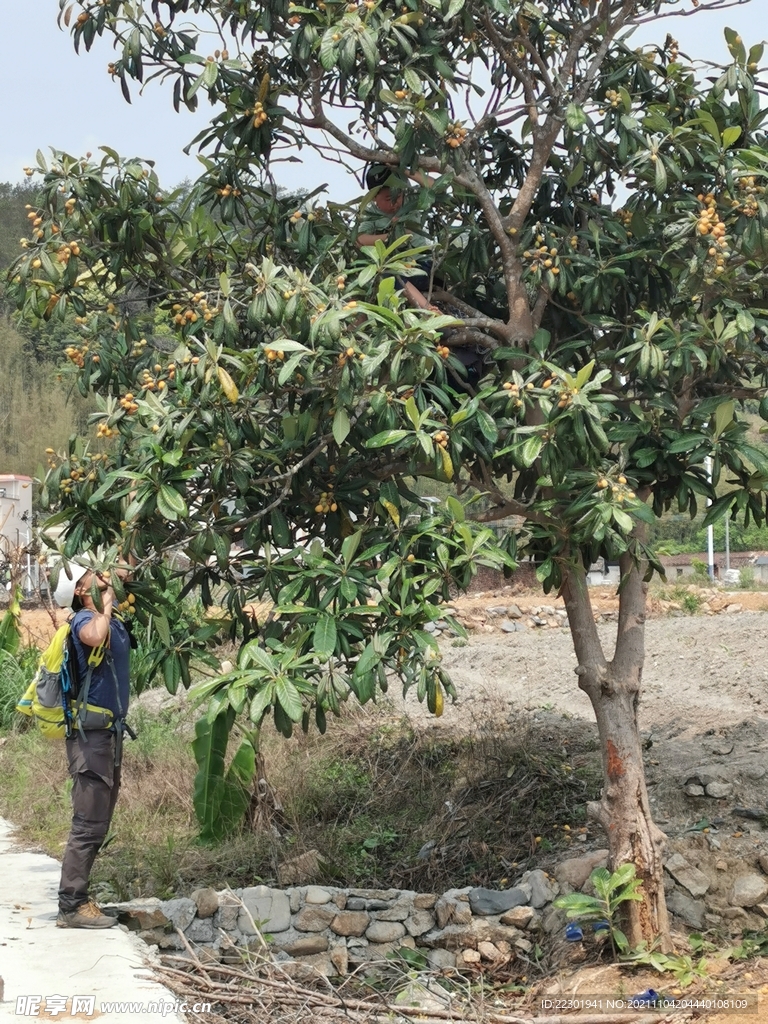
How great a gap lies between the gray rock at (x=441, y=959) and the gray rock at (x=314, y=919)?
545 millimetres

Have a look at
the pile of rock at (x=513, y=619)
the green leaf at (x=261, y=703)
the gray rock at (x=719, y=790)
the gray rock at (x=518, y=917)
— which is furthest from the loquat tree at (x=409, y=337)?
the pile of rock at (x=513, y=619)

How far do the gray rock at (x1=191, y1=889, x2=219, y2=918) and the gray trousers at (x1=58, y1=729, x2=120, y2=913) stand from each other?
0.69 meters

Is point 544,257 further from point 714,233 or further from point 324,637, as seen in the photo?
point 324,637

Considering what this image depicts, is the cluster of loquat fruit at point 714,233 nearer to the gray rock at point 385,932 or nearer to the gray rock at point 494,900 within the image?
the gray rock at point 494,900

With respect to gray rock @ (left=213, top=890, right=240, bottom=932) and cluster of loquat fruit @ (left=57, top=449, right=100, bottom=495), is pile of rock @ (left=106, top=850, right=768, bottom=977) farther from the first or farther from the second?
cluster of loquat fruit @ (left=57, top=449, right=100, bottom=495)

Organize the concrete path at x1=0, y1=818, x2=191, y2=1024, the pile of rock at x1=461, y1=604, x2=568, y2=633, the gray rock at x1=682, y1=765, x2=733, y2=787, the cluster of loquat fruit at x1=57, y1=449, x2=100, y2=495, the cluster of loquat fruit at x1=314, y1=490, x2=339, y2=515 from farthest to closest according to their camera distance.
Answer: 1. the pile of rock at x1=461, y1=604, x2=568, y2=633
2. the gray rock at x1=682, y1=765, x2=733, y2=787
3. the cluster of loquat fruit at x1=314, y1=490, x2=339, y2=515
4. the cluster of loquat fruit at x1=57, y1=449, x2=100, y2=495
5. the concrete path at x1=0, y1=818, x2=191, y2=1024

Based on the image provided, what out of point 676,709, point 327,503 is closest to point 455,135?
point 327,503

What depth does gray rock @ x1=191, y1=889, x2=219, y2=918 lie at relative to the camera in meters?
5.78

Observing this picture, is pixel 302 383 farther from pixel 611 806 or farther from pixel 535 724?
pixel 535 724

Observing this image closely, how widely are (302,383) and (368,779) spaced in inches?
174

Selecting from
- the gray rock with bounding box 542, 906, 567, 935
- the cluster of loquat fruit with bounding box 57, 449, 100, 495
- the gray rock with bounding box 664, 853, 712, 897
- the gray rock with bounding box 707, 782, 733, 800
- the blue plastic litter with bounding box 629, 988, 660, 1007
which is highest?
the cluster of loquat fruit with bounding box 57, 449, 100, 495

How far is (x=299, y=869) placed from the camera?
6.52 meters

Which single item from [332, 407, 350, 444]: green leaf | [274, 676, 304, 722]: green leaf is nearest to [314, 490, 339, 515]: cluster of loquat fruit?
[332, 407, 350, 444]: green leaf

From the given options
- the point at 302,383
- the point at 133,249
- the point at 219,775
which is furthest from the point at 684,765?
the point at 133,249
